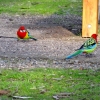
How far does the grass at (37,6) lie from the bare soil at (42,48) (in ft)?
9.62

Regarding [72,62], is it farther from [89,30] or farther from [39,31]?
[39,31]

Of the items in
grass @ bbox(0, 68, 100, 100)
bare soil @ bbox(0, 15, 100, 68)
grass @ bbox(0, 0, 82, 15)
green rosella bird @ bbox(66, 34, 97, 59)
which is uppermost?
grass @ bbox(0, 68, 100, 100)

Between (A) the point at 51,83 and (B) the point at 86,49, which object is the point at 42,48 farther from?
(A) the point at 51,83

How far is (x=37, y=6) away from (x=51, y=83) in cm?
1242

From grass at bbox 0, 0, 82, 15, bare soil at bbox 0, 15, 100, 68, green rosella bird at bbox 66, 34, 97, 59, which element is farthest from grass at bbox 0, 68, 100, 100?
grass at bbox 0, 0, 82, 15

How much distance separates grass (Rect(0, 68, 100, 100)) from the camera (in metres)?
6.90

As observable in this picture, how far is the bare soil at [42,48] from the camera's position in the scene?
9133mm

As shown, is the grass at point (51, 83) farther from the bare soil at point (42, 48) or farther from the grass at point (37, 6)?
the grass at point (37, 6)

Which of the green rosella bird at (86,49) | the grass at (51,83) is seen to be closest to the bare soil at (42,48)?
the green rosella bird at (86,49)

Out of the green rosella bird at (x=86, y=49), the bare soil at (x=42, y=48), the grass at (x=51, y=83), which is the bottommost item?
the bare soil at (x=42, y=48)


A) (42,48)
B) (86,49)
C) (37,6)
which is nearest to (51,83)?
(86,49)

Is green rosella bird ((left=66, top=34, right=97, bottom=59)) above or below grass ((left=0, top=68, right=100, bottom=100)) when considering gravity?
below

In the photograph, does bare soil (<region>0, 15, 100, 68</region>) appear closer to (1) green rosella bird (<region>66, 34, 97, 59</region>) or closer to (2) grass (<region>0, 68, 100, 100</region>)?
(1) green rosella bird (<region>66, 34, 97, 59</region>)

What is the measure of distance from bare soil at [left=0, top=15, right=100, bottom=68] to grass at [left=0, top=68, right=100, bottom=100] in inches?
24.2
